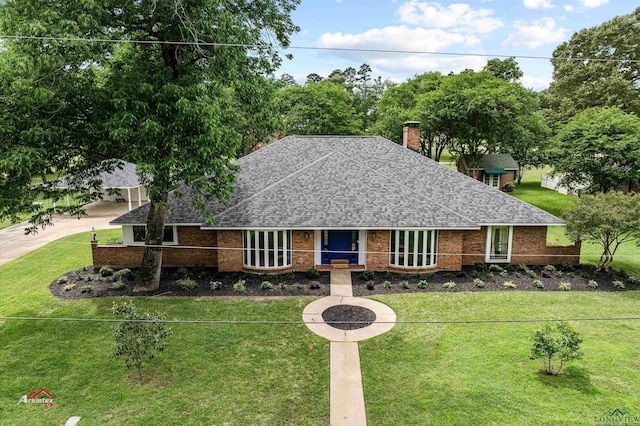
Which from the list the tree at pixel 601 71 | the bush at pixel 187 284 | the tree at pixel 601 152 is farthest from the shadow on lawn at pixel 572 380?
the tree at pixel 601 71

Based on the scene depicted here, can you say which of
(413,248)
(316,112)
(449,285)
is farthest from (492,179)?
(449,285)

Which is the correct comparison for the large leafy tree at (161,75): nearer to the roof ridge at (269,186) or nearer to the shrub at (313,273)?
the roof ridge at (269,186)

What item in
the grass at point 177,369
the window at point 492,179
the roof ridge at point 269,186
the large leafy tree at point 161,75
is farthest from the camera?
the window at point 492,179

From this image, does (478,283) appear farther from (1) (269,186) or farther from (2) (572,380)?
(1) (269,186)

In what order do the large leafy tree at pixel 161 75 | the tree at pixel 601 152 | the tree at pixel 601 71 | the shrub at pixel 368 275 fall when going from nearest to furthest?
A: the large leafy tree at pixel 161 75 < the shrub at pixel 368 275 < the tree at pixel 601 152 < the tree at pixel 601 71

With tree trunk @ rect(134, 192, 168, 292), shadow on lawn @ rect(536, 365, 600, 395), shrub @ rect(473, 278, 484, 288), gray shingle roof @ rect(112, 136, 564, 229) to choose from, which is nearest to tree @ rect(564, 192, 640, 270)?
gray shingle roof @ rect(112, 136, 564, 229)

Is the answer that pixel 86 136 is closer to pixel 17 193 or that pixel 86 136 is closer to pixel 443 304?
pixel 17 193
